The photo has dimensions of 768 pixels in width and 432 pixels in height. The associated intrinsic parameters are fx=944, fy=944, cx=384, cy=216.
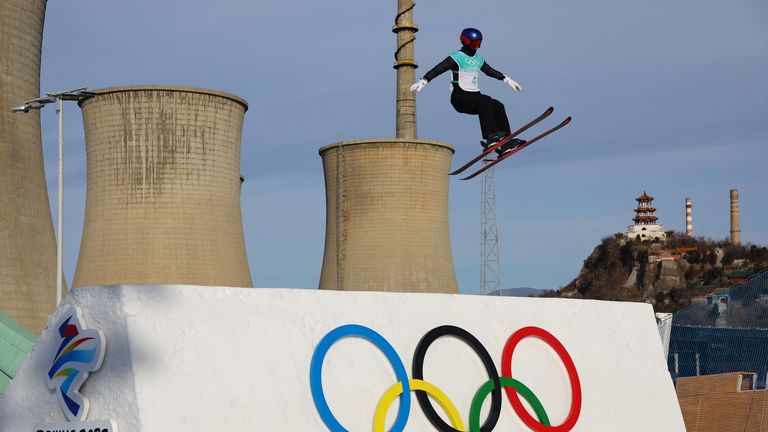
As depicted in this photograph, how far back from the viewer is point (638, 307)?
34.7ft

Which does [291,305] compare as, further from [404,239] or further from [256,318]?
[404,239]

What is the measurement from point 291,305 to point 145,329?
4.27 feet

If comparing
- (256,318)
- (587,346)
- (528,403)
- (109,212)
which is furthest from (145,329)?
(109,212)

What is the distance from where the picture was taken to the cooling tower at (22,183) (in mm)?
29656

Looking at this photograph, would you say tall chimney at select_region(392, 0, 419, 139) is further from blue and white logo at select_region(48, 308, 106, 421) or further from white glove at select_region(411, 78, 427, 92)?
blue and white logo at select_region(48, 308, 106, 421)

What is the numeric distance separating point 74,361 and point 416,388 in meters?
2.89

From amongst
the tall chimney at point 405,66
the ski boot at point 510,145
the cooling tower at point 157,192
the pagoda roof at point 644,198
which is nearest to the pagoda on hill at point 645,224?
the pagoda roof at point 644,198

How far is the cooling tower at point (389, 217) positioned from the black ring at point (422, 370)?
113 feet

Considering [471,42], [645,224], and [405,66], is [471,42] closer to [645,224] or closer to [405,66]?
[405,66]

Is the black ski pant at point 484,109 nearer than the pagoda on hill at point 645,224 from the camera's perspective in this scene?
Yes

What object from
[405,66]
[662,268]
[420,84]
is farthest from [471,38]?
[662,268]

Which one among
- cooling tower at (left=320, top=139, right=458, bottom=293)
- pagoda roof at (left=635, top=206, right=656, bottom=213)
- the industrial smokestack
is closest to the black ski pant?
cooling tower at (left=320, top=139, right=458, bottom=293)

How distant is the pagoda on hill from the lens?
11212cm

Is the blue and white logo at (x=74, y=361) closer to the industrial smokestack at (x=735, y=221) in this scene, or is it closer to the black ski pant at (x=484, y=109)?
the black ski pant at (x=484, y=109)
